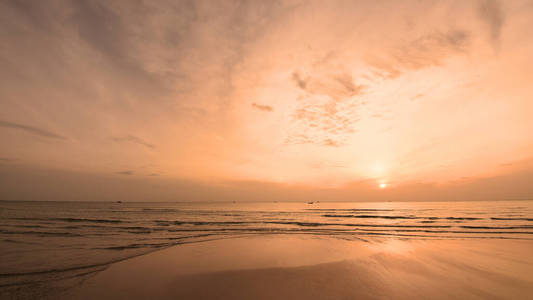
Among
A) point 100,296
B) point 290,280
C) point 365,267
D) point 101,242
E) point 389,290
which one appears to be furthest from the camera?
point 101,242

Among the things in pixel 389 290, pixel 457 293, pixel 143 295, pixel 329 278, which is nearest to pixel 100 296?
pixel 143 295

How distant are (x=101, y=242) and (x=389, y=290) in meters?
19.2

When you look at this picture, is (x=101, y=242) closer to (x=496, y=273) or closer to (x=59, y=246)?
(x=59, y=246)

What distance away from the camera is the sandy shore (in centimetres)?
715

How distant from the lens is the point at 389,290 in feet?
24.4

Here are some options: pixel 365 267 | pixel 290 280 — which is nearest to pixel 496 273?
pixel 365 267

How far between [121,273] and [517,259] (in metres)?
19.8

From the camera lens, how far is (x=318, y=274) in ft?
29.8

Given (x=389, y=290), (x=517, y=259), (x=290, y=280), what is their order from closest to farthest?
(x=389, y=290) → (x=290, y=280) → (x=517, y=259)

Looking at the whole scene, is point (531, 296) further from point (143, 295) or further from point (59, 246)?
point (59, 246)

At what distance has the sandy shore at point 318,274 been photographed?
7.15 meters

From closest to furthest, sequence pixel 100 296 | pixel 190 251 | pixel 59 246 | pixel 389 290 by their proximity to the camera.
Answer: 1. pixel 100 296
2. pixel 389 290
3. pixel 190 251
4. pixel 59 246

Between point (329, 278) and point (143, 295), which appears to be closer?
point (143, 295)

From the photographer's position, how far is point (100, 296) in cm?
683
